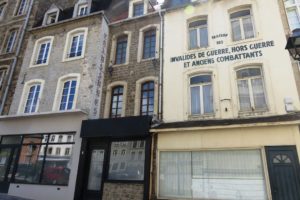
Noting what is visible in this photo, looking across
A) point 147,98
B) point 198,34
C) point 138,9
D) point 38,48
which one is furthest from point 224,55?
point 38,48

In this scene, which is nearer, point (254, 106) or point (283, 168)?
point (283, 168)

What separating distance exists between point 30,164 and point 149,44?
833 centimetres

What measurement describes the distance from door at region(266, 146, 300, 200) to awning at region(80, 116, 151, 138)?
15.2 ft

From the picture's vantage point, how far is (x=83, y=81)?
1230 centimetres

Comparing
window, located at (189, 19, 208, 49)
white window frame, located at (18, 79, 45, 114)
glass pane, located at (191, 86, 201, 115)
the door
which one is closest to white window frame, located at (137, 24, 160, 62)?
window, located at (189, 19, 208, 49)

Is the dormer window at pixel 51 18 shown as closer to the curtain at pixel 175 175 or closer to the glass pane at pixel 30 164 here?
the glass pane at pixel 30 164

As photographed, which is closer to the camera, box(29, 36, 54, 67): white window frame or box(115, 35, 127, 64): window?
box(115, 35, 127, 64): window

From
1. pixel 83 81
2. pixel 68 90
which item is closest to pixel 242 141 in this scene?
pixel 83 81

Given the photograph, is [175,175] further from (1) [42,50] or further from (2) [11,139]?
(1) [42,50]

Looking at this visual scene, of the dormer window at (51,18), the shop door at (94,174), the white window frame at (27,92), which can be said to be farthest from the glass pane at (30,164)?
the dormer window at (51,18)

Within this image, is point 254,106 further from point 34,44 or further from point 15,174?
point 34,44

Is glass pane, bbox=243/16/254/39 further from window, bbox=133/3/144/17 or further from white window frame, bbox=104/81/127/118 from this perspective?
white window frame, bbox=104/81/127/118

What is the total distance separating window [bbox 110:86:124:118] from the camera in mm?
11680

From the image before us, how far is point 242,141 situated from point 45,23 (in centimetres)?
1381
